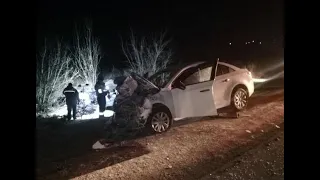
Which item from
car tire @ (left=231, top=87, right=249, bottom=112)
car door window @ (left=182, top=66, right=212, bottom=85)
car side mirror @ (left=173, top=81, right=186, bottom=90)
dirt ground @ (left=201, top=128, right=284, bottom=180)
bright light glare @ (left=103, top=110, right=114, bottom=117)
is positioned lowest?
dirt ground @ (left=201, top=128, right=284, bottom=180)

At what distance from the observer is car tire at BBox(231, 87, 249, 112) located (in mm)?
2809

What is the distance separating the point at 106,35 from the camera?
270 centimetres

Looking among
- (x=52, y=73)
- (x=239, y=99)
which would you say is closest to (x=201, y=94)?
(x=239, y=99)

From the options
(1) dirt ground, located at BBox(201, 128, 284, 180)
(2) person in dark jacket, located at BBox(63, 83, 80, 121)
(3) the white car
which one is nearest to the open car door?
(3) the white car

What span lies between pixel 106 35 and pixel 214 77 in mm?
959

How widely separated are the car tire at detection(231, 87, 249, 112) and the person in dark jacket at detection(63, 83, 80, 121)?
129cm

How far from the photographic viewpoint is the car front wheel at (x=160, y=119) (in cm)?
276

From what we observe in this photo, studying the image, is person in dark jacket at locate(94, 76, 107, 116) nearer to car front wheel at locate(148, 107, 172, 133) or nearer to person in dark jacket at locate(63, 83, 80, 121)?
person in dark jacket at locate(63, 83, 80, 121)

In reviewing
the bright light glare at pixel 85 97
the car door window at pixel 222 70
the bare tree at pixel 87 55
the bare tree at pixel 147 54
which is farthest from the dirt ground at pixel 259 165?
the bare tree at pixel 87 55

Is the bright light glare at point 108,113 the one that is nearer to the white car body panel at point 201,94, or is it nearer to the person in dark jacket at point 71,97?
the person in dark jacket at point 71,97

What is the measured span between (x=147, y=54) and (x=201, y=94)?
0.56 metres

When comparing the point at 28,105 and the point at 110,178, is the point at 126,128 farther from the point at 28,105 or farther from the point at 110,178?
the point at 28,105
